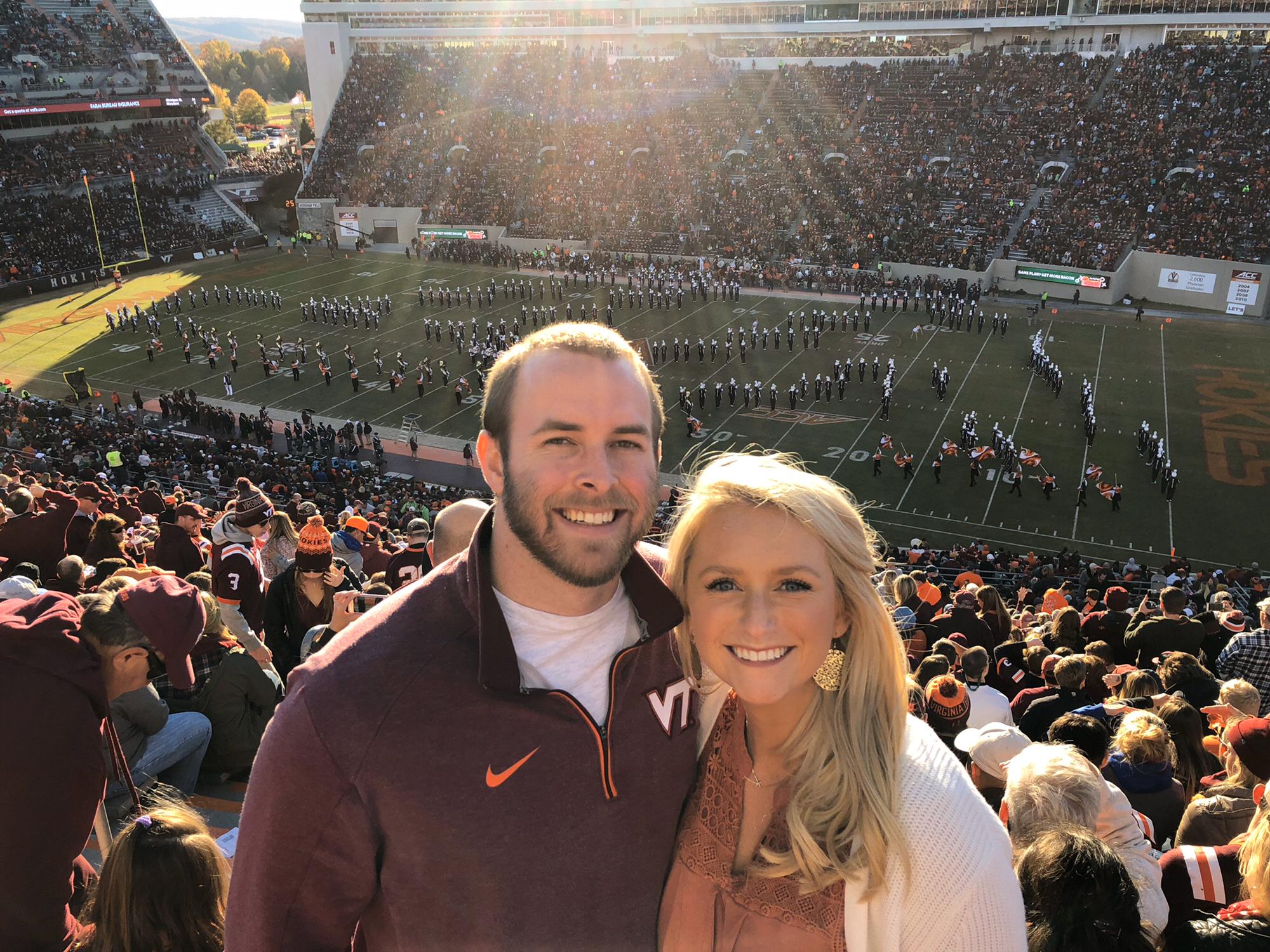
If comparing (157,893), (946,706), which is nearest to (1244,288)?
(946,706)

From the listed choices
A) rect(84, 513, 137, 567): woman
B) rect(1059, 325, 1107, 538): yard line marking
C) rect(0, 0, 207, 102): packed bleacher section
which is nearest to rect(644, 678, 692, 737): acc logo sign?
rect(84, 513, 137, 567): woman

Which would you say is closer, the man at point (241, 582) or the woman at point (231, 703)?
the woman at point (231, 703)

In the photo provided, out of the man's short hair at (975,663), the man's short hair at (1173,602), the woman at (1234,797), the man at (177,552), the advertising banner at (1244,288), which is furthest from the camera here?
the advertising banner at (1244,288)

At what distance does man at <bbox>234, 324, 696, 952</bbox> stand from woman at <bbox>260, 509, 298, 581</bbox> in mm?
5816

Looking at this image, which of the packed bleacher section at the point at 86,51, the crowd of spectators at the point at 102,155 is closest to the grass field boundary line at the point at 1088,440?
the crowd of spectators at the point at 102,155

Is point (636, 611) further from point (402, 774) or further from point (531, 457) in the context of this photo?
point (402, 774)

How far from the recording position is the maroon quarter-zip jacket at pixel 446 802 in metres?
1.97

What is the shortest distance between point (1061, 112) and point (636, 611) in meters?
53.7

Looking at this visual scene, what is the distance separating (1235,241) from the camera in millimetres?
37469

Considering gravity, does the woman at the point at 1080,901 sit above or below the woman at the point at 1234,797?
above

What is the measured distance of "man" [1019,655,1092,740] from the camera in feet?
18.3

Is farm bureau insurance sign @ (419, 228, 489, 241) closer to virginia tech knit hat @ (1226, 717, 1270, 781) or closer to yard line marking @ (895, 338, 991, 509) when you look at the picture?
yard line marking @ (895, 338, 991, 509)

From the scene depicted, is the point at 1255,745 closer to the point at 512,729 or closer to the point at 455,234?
the point at 512,729

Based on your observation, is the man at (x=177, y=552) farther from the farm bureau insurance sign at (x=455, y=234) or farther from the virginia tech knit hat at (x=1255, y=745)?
the farm bureau insurance sign at (x=455, y=234)
